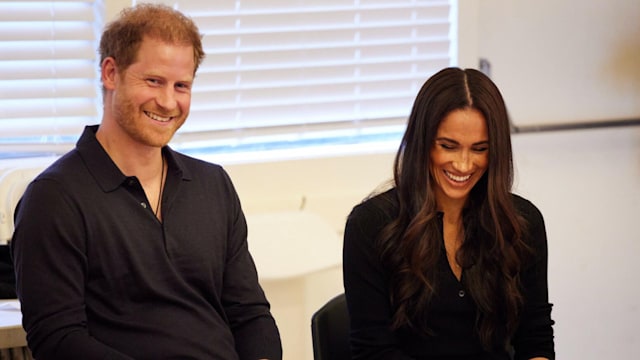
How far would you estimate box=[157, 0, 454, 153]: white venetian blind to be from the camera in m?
2.91

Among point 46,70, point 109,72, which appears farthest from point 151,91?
point 46,70

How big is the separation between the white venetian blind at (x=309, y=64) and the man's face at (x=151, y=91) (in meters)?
0.98

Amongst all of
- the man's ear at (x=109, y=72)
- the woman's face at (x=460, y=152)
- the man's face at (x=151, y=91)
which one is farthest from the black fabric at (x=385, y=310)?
the man's ear at (x=109, y=72)

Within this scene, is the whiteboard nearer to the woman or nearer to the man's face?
the woman

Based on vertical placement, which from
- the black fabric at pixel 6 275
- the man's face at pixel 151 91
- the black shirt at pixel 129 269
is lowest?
the black fabric at pixel 6 275

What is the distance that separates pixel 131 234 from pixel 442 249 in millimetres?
677

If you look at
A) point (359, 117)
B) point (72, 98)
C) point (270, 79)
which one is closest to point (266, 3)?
point (270, 79)

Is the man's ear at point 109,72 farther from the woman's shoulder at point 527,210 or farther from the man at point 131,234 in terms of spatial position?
the woman's shoulder at point 527,210

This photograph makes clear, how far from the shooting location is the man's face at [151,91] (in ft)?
6.18

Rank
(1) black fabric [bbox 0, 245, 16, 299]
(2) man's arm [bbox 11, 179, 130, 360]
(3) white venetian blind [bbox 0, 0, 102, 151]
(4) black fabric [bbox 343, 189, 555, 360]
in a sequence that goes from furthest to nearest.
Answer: (3) white venetian blind [bbox 0, 0, 102, 151] < (1) black fabric [bbox 0, 245, 16, 299] < (4) black fabric [bbox 343, 189, 555, 360] < (2) man's arm [bbox 11, 179, 130, 360]

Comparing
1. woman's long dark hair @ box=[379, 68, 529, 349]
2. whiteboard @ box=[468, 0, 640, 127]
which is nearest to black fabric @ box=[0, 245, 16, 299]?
woman's long dark hair @ box=[379, 68, 529, 349]

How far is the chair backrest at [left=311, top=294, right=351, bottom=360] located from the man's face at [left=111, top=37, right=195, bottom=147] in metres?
0.51

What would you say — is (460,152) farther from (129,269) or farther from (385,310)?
(129,269)

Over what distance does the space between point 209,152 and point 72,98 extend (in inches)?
17.9
